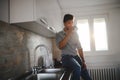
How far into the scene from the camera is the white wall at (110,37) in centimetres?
329

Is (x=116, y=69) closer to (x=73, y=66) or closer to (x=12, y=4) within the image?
(x=73, y=66)

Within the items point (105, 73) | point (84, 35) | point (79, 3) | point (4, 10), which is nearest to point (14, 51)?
point (4, 10)

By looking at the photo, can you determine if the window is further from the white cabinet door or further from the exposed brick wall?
the white cabinet door

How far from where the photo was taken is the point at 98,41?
3.42m

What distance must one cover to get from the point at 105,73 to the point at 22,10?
267 cm

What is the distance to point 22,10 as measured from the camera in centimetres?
125

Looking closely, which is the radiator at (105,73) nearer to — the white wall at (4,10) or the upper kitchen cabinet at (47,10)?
the upper kitchen cabinet at (47,10)

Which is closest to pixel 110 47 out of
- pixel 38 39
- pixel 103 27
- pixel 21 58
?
pixel 103 27

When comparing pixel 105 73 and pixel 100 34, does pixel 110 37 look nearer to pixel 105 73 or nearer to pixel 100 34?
pixel 100 34

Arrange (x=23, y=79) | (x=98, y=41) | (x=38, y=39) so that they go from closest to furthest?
(x=23, y=79) → (x=38, y=39) → (x=98, y=41)

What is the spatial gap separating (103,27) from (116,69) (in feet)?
3.57

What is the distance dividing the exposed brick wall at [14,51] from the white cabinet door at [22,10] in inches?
4.6

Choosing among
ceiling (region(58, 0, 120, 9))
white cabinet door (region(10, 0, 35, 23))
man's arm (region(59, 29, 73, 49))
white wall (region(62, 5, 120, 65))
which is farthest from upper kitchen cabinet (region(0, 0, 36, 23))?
white wall (region(62, 5, 120, 65))

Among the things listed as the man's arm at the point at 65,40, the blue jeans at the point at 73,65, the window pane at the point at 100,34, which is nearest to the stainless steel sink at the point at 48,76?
the blue jeans at the point at 73,65
